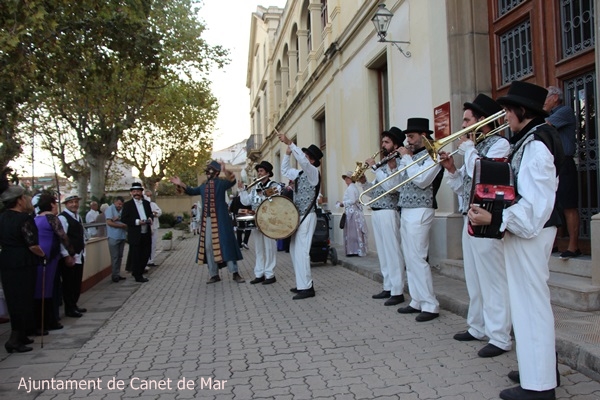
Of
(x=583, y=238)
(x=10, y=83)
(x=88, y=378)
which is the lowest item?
(x=88, y=378)

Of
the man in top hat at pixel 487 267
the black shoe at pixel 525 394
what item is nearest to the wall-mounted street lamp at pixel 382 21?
the man in top hat at pixel 487 267

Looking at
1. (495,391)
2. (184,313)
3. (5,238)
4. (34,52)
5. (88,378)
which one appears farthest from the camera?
(34,52)

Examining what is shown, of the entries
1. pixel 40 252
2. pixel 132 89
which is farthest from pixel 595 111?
pixel 132 89

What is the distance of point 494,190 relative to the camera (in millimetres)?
3027

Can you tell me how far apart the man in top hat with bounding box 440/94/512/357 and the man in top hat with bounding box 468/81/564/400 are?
85cm

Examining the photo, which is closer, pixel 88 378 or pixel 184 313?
pixel 88 378

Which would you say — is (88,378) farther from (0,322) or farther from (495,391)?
(495,391)

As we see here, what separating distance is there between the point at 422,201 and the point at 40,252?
157 inches

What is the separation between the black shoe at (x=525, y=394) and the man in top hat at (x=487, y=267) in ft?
2.87

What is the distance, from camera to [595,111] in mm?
5543

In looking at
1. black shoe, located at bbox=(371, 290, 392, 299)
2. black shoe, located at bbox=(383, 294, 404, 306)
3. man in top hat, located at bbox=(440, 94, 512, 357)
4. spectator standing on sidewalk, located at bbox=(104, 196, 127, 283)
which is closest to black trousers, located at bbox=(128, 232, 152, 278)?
spectator standing on sidewalk, located at bbox=(104, 196, 127, 283)

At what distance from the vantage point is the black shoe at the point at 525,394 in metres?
3.09

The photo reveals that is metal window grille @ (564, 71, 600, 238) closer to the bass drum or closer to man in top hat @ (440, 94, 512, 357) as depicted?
man in top hat @ (440, 94, 512, 357)

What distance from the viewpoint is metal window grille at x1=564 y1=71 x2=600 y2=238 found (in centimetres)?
559
